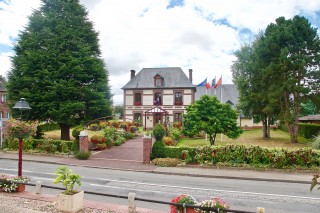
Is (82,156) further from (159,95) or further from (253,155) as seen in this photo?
(159,95)

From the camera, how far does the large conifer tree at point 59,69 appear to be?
76.4ft

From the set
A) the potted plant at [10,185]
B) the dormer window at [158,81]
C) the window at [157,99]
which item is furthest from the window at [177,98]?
the potted plant at [10,185]

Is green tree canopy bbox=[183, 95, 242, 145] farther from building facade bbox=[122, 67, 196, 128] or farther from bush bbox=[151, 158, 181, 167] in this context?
building facade bbox=[122, 67, 196, 128]

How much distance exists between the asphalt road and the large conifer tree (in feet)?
28.0

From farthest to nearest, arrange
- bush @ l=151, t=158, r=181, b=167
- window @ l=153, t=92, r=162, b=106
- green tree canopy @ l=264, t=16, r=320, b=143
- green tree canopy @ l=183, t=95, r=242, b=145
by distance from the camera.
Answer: window @ l=153, t=92, r=162, b=106 < green tree canopy @ l=264, t=16, r=320, b=143 < green tree canopy @ l=183, t=95, r=242, b=145 < bush @ l=151, t=158, r=181, b=167

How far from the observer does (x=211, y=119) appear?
20.6 m

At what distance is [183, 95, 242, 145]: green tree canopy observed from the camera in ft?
67.7

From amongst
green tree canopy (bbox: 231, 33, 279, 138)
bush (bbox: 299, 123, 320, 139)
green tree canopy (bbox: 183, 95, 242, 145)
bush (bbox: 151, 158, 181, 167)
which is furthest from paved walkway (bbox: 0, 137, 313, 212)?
bush (bbox: 299, 123, 320, 139)

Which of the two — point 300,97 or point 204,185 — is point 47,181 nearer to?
point 204,185

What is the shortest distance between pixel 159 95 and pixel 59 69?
21.9 meters

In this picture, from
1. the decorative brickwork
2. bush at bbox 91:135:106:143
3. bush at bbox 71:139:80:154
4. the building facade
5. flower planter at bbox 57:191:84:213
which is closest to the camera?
flower planter at bbox 57:191:84:213

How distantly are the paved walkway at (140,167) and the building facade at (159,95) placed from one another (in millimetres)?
19601

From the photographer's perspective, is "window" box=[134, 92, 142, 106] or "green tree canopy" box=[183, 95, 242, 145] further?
"window" box=[134, 92, 142, 106]

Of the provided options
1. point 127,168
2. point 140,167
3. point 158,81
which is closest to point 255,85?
point 158,81
